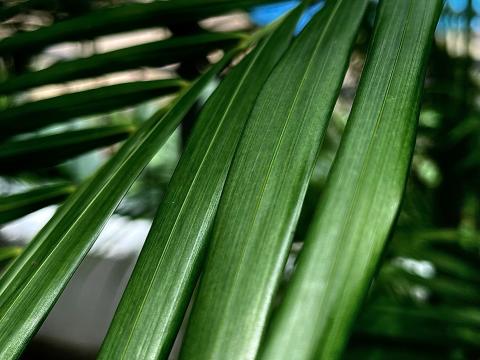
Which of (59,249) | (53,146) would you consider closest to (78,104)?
(53,146)

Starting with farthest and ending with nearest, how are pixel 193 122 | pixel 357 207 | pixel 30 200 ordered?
pixel 193 122 < pixel 30 200 < pixel 357 207

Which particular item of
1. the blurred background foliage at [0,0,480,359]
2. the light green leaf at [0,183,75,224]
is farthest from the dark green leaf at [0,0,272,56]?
the light green leaf at [0,183,75,224]

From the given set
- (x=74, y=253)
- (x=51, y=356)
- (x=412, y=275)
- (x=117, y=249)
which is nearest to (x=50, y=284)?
(x=74, y=253)

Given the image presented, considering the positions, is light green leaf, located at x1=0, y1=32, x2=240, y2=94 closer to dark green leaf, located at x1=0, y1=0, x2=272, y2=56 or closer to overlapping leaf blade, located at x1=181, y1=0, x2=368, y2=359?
dark green leaf, located at x1=0, y1=0, x2=272, y2=56

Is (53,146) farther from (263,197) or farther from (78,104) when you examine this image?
(263,197)

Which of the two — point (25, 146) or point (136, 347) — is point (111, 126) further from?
point (136, 347)

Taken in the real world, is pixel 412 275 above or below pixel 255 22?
below

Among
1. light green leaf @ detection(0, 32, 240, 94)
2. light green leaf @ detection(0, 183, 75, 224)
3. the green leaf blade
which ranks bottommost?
light green leaf @ detection(0, 183, 75, 224)
